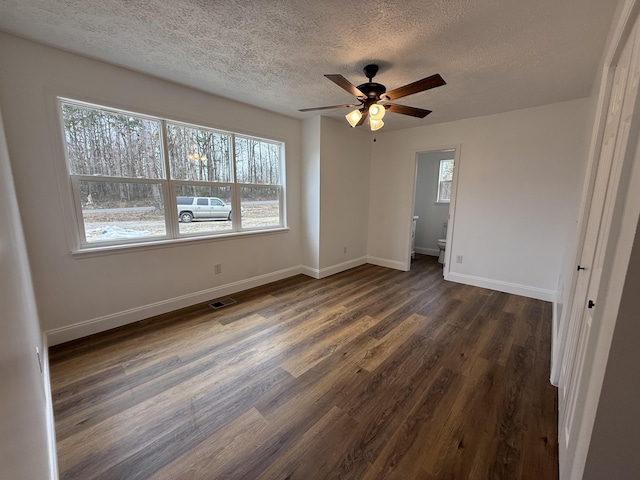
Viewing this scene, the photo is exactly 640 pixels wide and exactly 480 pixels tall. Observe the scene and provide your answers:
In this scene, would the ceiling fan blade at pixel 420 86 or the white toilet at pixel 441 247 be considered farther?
the white toilet at pixel 441 247

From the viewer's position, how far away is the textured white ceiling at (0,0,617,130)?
5.38 ft

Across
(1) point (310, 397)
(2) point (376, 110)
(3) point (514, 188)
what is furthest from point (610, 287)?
(3) point (514, 188)

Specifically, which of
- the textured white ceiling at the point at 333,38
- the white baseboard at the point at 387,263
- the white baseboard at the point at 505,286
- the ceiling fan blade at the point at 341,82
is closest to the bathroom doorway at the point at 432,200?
the white baseboard at the point at 387,263

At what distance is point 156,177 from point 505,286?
4628 millimetres

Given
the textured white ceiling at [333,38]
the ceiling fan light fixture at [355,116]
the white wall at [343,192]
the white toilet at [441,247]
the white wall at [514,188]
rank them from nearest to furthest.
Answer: the textured white ceiling at [333,38] → the ceiling fan light fixture at [355,116] → the white wall at [514,188] → the white wall at [343,192] → the white toilet at [441,247]

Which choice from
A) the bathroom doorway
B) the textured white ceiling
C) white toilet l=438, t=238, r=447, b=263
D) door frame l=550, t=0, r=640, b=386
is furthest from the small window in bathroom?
door frame l=550, t=0, r=640, b=386

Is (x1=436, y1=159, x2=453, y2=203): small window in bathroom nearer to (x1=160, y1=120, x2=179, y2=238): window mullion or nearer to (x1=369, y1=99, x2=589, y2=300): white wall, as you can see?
(x1=369, y1=99, x2=589, y2=300): white wall

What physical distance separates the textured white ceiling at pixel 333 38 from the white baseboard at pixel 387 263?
9.31 feet

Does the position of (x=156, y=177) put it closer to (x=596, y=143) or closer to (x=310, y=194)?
(x=310, y=194)

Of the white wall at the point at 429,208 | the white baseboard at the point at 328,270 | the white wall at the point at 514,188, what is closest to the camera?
the white wall at the point at 514,188

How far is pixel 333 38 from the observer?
6.36 ft

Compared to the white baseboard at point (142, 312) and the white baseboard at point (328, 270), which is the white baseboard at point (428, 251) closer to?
the white baseboard at point (328, 270)

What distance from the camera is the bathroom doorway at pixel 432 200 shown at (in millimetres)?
5598

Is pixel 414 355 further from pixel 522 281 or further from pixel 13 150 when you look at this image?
pixel 13 150
